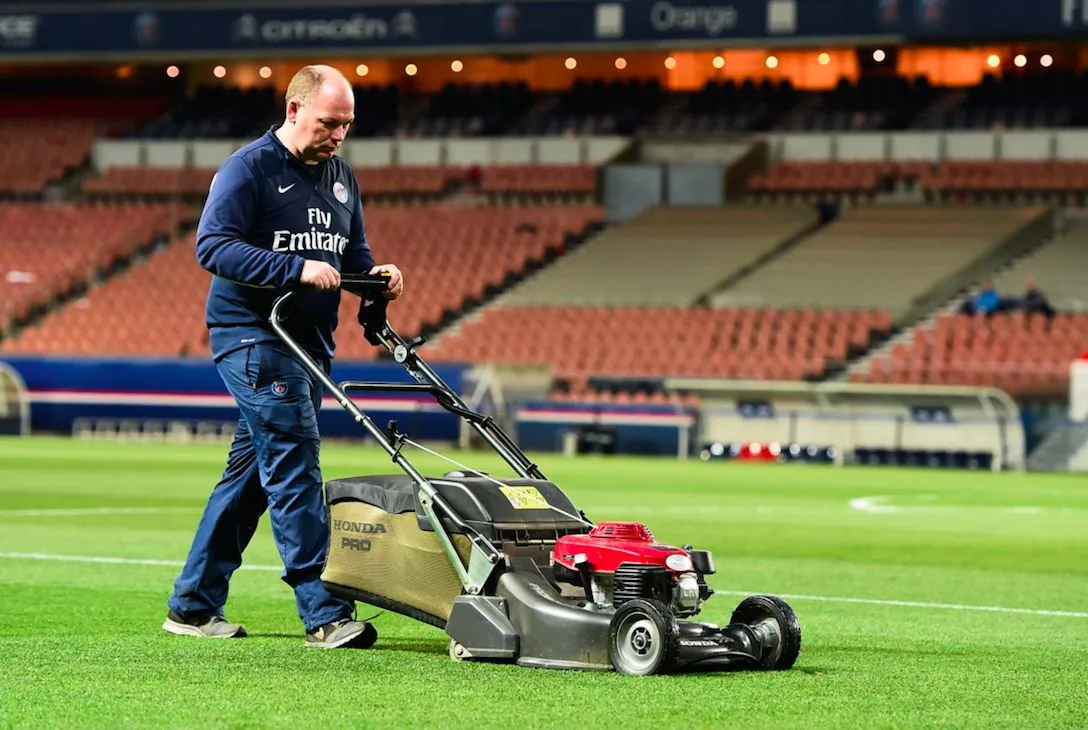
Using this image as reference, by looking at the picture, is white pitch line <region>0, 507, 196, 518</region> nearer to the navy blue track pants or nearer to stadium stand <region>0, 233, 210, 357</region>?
the navy blue track pants

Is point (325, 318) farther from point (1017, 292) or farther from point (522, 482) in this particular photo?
point (1017, 292)

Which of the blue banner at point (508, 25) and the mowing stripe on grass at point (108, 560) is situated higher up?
the blue banner at point (508, 25)

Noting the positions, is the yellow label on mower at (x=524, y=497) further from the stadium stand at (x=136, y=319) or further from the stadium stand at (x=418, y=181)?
the stadium stand at (x=418, y=181)

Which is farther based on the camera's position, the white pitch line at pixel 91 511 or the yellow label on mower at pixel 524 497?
the white pitch line at pixel 91 511

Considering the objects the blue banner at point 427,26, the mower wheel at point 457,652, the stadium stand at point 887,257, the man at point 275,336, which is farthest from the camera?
the blue banner at point 427,26

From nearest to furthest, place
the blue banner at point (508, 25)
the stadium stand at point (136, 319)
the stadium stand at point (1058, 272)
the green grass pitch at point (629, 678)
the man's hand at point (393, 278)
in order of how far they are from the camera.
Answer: the green grass pitch at point (629, 678) < the man's hand at point (393, 278) < the stadium stand at point (1058, 272) < the blue banner at point (508, 25) < the stadium stand at point (136, 319)

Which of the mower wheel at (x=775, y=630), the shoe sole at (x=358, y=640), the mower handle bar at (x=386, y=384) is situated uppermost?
the mower handle bar at (x=386, y=384)

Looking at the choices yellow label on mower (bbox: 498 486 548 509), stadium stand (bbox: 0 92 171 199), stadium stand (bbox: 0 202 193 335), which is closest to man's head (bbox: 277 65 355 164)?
yellow label on mower (bbox: 498 486 548 509)

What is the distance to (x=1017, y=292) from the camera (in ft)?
121

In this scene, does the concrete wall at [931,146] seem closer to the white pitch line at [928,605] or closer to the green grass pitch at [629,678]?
the green grass pitch at [629,678]

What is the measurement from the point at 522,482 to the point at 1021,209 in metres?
34.0

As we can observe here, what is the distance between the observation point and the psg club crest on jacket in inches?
324

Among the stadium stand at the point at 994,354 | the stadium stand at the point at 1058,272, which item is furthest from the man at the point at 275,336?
the stadium stand at the point at 1058,272

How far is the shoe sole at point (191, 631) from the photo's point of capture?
812 centimetres
